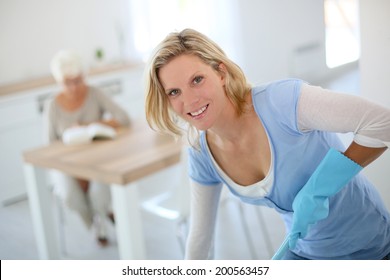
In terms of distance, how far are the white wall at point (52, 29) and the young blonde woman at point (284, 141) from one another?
744 mm

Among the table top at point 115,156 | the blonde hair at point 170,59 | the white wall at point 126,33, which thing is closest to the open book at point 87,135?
the table top at point 115,156

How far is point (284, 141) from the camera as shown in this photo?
35.4 inches

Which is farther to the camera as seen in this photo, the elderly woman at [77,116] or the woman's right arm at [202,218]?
the elderly woman at [77,116]

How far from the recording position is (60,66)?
217 centimetres

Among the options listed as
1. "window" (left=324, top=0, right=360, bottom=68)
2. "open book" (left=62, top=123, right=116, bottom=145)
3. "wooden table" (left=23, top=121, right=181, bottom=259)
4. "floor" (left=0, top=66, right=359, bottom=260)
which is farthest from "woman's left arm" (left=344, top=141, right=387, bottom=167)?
"open book" (left=62, top=123, right=116, bottom=145)

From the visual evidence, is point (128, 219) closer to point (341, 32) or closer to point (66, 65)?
point (66, 65)

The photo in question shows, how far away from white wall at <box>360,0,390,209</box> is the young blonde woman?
55mm

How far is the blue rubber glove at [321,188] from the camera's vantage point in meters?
0.87

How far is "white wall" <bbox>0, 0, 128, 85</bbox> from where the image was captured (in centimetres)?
154

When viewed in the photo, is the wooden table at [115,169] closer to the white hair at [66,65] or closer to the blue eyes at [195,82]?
the white hair at [66,65]

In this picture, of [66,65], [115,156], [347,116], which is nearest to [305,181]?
[347,116]

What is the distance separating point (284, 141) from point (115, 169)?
34.9 inches

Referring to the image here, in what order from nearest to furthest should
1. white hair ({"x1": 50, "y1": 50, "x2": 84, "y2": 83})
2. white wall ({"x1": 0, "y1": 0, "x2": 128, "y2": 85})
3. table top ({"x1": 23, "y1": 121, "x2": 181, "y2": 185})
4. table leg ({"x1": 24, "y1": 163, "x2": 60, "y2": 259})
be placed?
white wall ({"x1": 0, "y1": 0, "x2": 128, "y2": 85})
table top ({"x1": 23, "y1": 121, "x2": 181, "y2": 185})
table leg ({"x1": 24, "y1": 163, "x2": 60, "y2": 259})
white hair ({"x1": 50, "y1": 50, "x2": 84, "y2": 83})

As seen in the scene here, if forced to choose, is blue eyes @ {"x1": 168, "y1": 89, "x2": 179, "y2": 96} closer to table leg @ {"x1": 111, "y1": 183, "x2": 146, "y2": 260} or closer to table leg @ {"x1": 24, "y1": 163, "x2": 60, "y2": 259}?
table leg @ {"x1": 111, "y1": 183, "x2": 146, "y2": 260}
